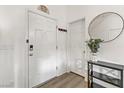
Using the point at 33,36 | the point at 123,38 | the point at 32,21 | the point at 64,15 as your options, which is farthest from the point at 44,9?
the point at 123,38

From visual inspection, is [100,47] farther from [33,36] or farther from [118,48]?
[33,36]

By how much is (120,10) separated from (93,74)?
1579 millimetres

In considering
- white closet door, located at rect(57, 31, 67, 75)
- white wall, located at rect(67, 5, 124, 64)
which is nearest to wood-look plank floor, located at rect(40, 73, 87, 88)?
white closet door, located at rect(57, 31, 67, 75)

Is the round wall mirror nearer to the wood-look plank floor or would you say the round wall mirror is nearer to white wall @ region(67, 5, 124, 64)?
white wall @ region(67, 5, 124, 64)

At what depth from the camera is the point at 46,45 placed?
3025mm

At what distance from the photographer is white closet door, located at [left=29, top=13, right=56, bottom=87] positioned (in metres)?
2.60

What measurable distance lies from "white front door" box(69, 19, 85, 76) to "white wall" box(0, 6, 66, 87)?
1811mm

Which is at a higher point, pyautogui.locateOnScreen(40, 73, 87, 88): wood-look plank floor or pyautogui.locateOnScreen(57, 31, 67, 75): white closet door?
pyautogui.locateOnScreen(57, 31, 67, 75): white closet door

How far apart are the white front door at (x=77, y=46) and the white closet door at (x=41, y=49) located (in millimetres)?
893

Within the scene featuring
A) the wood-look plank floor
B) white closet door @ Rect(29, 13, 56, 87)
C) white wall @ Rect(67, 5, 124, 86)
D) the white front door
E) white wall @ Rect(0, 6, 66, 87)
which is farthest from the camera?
the white front door

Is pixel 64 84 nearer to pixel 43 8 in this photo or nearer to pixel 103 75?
pixel 103 75

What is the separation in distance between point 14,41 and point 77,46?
7.21 ft

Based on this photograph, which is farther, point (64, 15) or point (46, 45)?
point (64, 15)

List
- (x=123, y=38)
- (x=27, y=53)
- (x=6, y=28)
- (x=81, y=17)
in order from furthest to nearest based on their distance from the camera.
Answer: (x=81, y=17) < (x=27, y=53) < (x=123, y=38) < (x=6, y=28)
